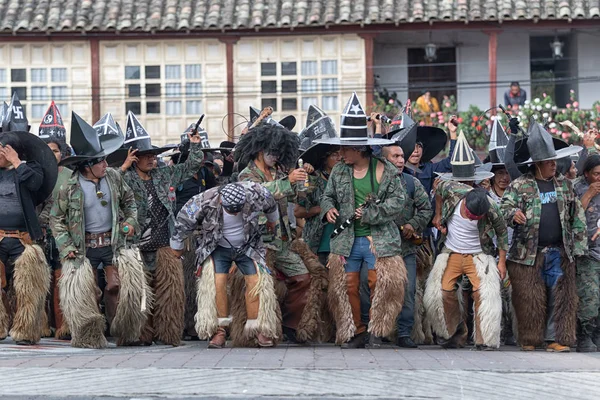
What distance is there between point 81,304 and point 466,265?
12.2 feet

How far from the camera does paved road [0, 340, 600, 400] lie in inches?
339

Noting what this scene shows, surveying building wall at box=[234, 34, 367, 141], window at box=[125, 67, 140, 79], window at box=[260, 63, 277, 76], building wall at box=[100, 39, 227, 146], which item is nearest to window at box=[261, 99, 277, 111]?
building wall at box=[234, 34, 367, 141]

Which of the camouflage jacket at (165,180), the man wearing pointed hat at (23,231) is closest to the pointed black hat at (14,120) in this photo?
the man wearing pointed hat at (23,231)

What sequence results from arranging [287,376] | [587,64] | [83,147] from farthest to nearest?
[587,64] < [83,147] < [287,376]

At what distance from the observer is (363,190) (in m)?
11.8

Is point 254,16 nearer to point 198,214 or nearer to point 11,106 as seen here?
point 11,106

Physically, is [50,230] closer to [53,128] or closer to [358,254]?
[53,128]

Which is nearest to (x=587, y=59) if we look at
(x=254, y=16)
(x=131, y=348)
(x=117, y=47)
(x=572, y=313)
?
(x=254, y=16)

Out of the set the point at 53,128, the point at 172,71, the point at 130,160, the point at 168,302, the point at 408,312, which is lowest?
the point at 408,312

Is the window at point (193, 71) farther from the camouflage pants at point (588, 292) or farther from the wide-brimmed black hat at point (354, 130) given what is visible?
the camouflage pants at point (588, 292)

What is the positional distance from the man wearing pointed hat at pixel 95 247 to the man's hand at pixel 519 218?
365cm

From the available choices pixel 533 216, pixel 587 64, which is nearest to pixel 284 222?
pixel 533 216

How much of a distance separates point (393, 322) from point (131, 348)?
8.21 feet

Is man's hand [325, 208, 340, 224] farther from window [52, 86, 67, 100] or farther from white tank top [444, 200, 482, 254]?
window [52, 86, 67, 100]
